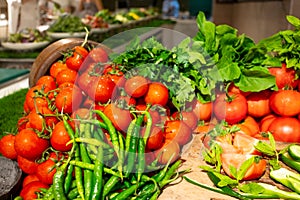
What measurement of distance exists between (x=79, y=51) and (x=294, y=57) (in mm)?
1081

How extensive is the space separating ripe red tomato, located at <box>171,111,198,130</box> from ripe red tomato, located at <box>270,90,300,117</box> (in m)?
0.43

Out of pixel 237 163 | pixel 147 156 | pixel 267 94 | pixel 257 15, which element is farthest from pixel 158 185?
pixel 257 15

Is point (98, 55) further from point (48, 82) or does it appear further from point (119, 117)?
point (119, 117)

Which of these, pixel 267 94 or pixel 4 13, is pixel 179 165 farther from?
pixel 4 13

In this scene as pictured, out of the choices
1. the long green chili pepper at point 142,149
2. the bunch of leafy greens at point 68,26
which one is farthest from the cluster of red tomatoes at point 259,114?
the bunch of leafy greens at point 68,26

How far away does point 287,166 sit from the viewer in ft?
5.16

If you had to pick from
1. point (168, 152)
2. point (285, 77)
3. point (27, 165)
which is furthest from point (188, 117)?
point (27, 165)

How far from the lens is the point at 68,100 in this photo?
148 centimetres

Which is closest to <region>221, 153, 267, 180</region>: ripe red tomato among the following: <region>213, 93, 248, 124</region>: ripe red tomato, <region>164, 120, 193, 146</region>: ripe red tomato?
<region>164, 120, 193, 146</region>: ripe red tomato

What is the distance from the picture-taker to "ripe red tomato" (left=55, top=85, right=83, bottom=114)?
4.86 feet

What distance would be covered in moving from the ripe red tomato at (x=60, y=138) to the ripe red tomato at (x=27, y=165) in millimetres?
155

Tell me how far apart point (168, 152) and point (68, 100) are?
44 cm

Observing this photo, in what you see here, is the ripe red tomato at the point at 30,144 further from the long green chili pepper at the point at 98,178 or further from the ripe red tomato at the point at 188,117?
the ripe red tomato at the point at 188,117

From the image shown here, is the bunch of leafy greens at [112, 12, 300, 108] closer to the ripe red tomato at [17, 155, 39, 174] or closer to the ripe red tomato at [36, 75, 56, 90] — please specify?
the ripe red tomato at [36, 75, 56, 90]
